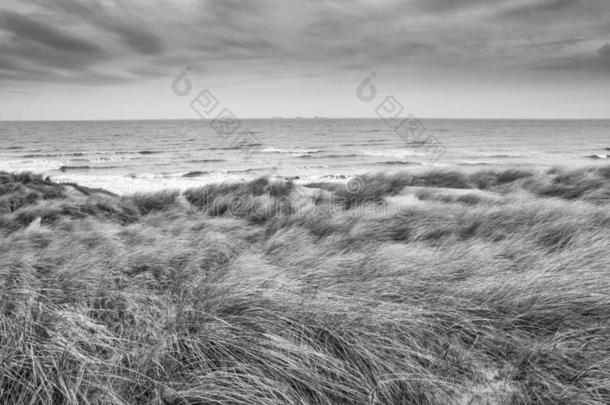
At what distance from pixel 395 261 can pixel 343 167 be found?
20156mm

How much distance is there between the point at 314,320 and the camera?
245 cm

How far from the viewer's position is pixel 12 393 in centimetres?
183

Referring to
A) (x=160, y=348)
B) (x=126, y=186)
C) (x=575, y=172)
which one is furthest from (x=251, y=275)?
(x=126, y=186)

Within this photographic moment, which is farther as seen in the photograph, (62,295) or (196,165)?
(196,165)

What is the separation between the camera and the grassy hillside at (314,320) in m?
1.94

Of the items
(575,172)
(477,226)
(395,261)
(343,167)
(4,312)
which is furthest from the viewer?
(343,167)

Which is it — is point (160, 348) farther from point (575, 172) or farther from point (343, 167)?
point (343, 167)

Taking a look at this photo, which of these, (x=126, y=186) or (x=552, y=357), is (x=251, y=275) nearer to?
(x=552, y=357)

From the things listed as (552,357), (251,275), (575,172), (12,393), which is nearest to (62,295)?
(12,393)

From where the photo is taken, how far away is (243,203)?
7871 millimetres

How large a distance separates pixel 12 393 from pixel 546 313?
3.33 meters

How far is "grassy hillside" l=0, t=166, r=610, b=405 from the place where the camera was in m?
1.94

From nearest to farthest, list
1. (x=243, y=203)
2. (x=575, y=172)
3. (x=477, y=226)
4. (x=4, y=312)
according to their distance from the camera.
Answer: (x=4, y=312)
(x=477, y=226)
(x=243, y=203)
(x=575, y=172)

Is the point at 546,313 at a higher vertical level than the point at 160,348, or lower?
lower
